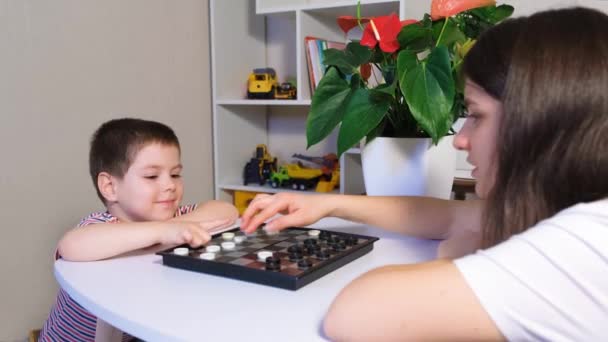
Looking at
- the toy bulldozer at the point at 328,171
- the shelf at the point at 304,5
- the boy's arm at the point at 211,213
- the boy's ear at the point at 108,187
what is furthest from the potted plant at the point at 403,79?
the toy bulldozer at the point at 328,171

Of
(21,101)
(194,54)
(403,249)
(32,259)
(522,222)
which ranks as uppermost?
(194,54)

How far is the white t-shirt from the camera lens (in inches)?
18.6

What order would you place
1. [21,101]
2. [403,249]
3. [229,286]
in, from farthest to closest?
[21,101]
[403,249]
[229,286]

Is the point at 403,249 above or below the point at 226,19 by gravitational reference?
below

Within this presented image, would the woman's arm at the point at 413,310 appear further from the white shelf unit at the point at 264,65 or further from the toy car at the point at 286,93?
the toy car at the point at 286,93

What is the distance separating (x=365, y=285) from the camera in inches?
21.5

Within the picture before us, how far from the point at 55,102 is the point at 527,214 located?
156 centimetres

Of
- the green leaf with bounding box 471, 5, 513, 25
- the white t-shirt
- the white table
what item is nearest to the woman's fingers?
the white table

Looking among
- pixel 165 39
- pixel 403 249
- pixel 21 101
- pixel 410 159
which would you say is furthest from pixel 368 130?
pixel 165 39

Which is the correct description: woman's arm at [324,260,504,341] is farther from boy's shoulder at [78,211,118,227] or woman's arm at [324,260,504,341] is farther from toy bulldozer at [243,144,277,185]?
toy bulldozer at [243,144,277,185]

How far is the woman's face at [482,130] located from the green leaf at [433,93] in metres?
0.27

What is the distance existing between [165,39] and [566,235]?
73.5 inches

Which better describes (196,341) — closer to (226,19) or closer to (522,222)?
(522,222)

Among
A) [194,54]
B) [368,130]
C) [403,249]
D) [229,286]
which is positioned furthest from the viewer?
[194,54]
